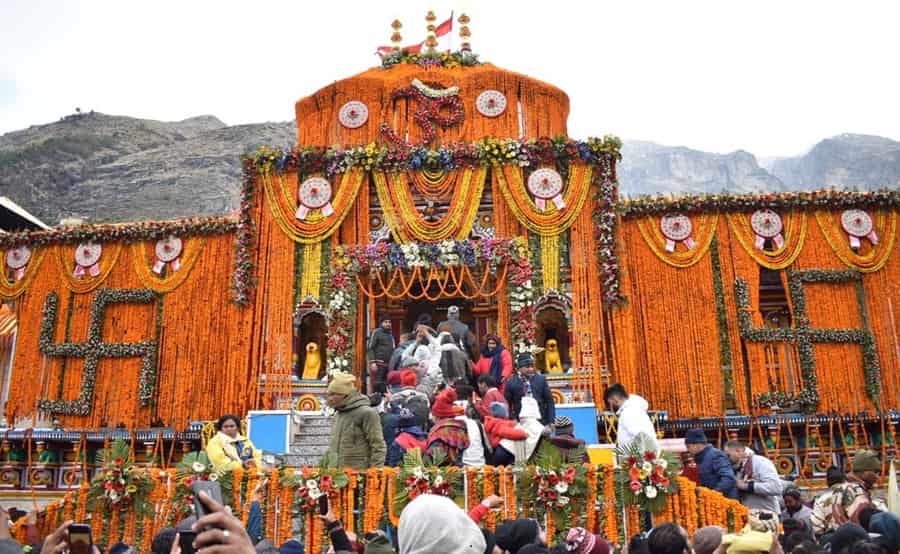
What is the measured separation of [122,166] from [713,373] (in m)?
38.2

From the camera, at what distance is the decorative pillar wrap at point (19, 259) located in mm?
17875

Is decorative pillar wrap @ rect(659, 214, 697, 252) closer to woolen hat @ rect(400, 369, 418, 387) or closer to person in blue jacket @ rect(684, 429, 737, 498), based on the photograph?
woolen hat @ rect(400, 369, 418, 387)

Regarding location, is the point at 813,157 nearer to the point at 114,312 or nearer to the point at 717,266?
the point at 717,266

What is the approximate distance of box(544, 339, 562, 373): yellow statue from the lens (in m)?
16.1

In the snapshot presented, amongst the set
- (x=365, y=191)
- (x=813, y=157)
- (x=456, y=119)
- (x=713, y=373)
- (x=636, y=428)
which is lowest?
(x=636, y=428)

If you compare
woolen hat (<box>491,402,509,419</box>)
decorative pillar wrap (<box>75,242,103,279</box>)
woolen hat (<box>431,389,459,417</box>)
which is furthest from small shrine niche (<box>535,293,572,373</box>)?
decorative pillar wrap (<box>75,242,103,279</box>)

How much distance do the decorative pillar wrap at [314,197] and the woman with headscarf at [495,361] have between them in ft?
17.3

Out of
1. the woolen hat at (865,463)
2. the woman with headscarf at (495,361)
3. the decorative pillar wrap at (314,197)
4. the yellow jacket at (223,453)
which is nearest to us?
the woolen hat at (865,463)

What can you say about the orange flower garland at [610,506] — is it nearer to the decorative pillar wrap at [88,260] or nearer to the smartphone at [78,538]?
the smartphone at [78,538]

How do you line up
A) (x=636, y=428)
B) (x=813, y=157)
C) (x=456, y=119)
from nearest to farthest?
1. (x=636, y=428)
2. (x=456, y=119)
3. (x=813, y=157)

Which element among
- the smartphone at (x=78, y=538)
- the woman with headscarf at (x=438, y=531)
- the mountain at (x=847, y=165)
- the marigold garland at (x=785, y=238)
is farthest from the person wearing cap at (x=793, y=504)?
the mountain at (x=847, y=165)

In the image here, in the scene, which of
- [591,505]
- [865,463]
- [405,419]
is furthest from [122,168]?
[865,463]

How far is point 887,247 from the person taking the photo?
1636cm

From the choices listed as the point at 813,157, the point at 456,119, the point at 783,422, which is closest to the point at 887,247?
the point at 783,422
